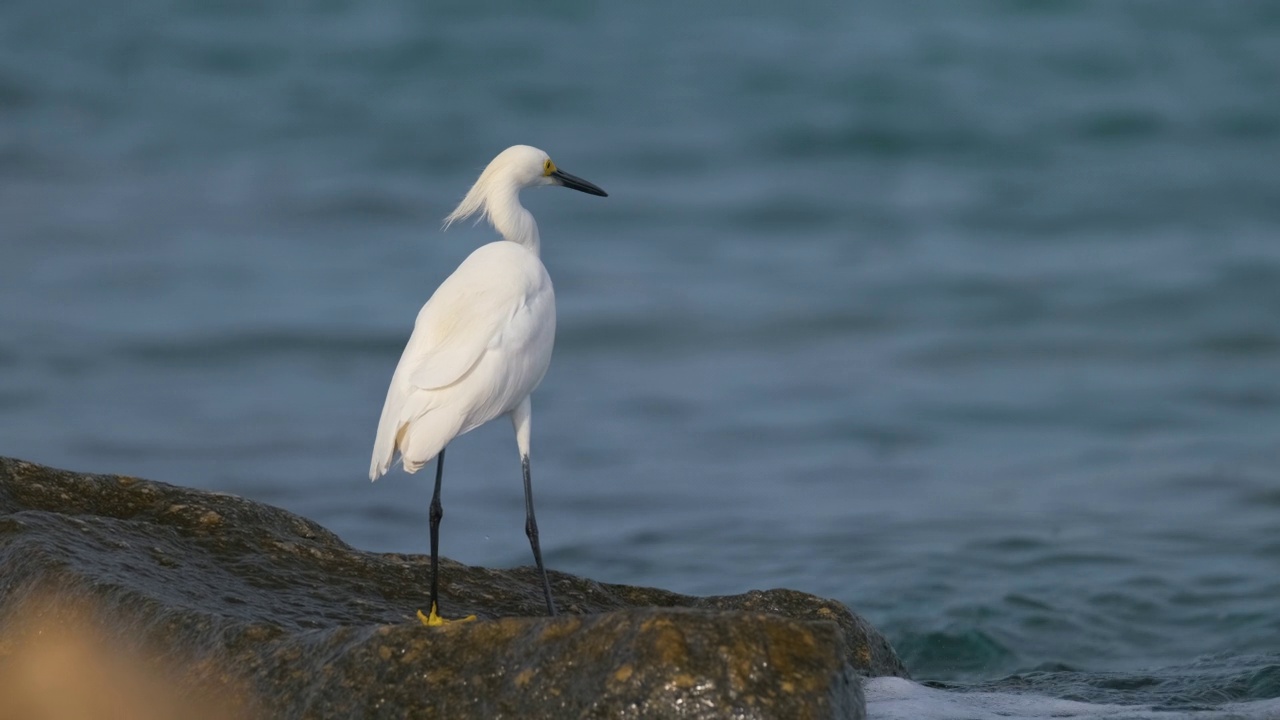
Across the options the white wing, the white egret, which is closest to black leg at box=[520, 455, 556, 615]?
the white egret

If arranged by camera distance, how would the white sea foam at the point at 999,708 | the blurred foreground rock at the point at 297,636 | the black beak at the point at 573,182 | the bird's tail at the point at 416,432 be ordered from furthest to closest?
the black beak at the point at 573,182, the bird's tail at the point at 416,432, the white sea foam at the point at 999,708, the blurred foreground rock at the point at 297,636

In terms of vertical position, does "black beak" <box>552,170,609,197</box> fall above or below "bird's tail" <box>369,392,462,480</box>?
above

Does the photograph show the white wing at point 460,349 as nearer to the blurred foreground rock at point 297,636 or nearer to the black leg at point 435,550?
the black leg at point 435,550

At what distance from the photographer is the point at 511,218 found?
624 cm

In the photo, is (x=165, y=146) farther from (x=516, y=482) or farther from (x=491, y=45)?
(x=516, y=482)

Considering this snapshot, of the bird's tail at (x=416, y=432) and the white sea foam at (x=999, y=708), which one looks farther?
the bird's tail at (x=416, y=432)

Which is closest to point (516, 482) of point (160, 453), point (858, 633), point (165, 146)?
point (160, 453)

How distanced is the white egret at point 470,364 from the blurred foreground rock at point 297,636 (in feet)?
1.26

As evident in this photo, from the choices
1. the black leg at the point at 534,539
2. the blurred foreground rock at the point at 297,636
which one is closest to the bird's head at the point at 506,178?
the black leg at the point at 534,539

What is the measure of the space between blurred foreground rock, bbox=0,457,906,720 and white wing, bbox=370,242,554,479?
50 cm

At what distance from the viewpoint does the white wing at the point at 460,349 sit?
491cm

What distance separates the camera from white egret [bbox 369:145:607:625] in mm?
4906

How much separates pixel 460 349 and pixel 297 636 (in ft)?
4.88

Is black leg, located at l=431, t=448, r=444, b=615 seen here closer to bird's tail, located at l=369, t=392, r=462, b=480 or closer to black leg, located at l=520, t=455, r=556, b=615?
bird's tail, located at l=369, t=392, r=462, b=480
